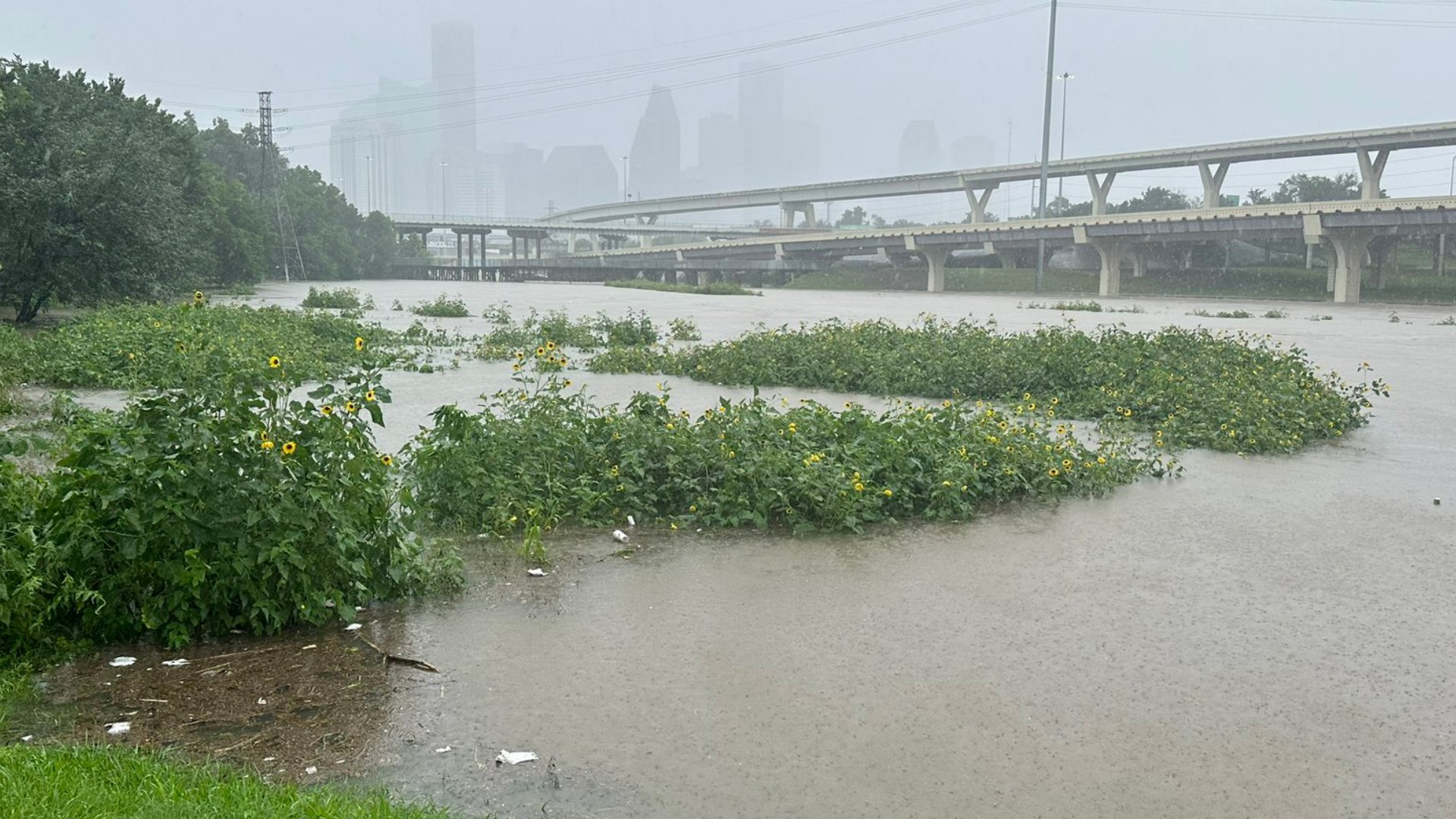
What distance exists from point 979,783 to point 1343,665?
252cm

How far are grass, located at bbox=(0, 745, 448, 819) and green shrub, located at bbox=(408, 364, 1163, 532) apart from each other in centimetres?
372

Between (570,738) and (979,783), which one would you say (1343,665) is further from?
(570,738)

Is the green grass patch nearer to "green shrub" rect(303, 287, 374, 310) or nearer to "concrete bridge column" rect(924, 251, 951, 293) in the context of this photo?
"green shrub" rect(303, 287, 374, 310)

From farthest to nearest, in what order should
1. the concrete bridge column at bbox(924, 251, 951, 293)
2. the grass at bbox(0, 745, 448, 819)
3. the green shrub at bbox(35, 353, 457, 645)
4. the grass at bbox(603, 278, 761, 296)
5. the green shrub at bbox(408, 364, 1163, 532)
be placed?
1. the concrete bridge column at bbox(924, 251, 951, 293)
2. the grass at bbox(603, 278, 761, 296)
3. the green shrub at bbox(408, 364, 1163, 532)
4. the green shrub at bbox(35, 353, 457, 645)
5. the grass at bbox(0, 745, 448, 819)

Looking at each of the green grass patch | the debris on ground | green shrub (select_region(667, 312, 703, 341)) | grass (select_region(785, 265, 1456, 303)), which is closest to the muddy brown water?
the debris on ground

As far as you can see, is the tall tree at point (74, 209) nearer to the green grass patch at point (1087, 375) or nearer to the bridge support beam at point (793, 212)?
the green grass patch at point (1087, 375)

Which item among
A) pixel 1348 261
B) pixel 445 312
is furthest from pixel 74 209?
pixel 1348 261

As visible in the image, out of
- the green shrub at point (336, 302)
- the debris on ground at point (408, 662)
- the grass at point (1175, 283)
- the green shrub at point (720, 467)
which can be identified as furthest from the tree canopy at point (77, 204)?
the grass at point (1175, 283)

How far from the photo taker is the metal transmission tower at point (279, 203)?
6956 centimetres

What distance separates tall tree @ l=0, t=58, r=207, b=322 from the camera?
25.7 m

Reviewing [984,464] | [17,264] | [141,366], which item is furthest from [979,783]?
[17,264]

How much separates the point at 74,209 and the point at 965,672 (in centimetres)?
2614

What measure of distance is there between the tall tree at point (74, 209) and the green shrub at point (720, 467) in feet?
65.2

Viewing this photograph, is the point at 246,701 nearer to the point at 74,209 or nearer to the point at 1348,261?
the point at 74,209
